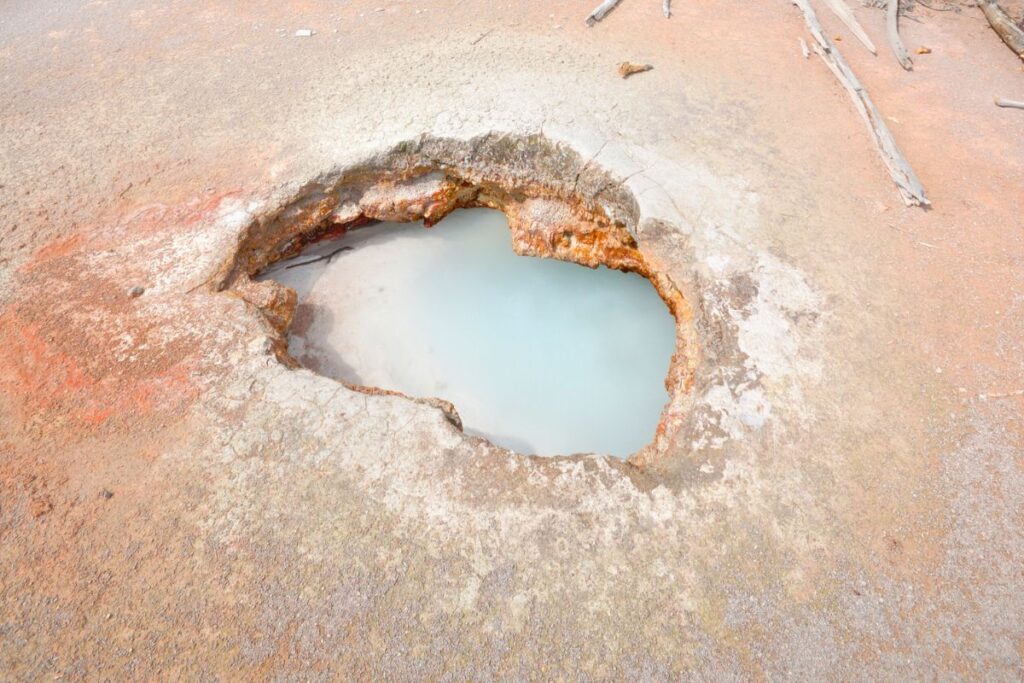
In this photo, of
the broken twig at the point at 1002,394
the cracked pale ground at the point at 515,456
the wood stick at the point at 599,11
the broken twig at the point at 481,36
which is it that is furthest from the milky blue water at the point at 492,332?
the wood stick at the point at 599,11

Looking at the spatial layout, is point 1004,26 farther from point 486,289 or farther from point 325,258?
point 325,258

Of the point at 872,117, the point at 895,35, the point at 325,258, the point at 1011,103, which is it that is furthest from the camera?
the point at 895,35

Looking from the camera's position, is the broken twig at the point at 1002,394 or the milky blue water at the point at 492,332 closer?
the broken twig at the point at 1002,394

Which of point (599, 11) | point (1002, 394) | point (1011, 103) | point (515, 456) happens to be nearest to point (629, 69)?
point (599, 11)

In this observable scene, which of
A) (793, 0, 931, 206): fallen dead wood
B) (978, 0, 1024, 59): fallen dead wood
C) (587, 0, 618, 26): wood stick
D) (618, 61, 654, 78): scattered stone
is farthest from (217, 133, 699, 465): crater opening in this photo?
(978, 0, 1024, 59): fallen dead wood

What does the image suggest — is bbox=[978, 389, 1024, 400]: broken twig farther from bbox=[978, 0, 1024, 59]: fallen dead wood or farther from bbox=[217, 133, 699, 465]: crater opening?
bbox=[978, 0, 1024, 59]: fallen dead wood

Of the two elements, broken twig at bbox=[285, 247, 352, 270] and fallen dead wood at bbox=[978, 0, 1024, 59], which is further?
fallen dead wood at bbox=[978, 0, 1024, 59]

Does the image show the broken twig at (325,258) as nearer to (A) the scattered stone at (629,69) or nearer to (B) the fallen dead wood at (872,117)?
(A) the scattered stone at (629,69)
